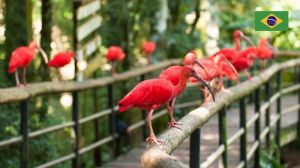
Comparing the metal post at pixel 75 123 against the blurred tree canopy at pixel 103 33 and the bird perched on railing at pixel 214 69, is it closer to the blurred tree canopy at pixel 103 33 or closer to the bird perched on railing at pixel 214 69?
the blurred tree canopy at pixel 103 33

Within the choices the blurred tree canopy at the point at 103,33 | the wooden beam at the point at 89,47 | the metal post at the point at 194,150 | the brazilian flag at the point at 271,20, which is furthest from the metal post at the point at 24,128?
the wooden beam at the point at 89,47

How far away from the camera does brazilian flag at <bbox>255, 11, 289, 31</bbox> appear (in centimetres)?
287

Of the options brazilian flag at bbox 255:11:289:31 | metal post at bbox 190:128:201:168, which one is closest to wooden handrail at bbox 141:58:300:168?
metal post at bbox 190:128:201:168

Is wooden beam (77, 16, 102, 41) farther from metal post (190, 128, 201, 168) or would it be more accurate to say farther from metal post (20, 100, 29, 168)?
metal post (190, 128, 201, 168)

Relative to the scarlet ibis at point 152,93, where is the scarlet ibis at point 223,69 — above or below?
below


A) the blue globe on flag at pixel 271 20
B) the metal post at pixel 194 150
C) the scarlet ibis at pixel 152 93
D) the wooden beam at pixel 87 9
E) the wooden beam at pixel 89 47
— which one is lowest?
the metal post at pixel 194 150

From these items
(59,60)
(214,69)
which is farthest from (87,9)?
(214,69)

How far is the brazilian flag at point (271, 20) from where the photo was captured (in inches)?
113

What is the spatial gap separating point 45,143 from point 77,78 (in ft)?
4.76

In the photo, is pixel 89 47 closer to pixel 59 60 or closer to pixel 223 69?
pixel 59 60

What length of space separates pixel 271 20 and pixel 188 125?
98cm

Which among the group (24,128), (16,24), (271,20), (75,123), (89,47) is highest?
(271,20)

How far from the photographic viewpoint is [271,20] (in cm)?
291

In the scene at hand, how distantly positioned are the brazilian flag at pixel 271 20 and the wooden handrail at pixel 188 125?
2.02 feet
